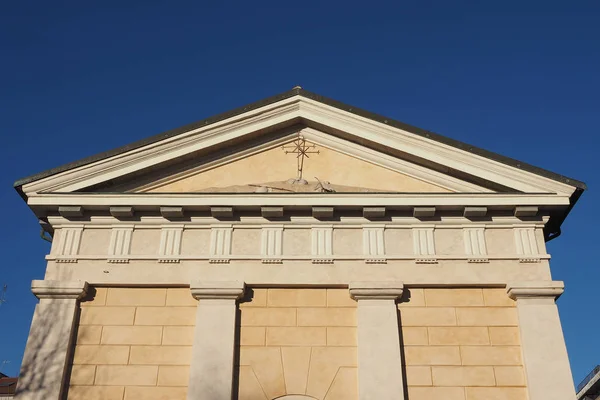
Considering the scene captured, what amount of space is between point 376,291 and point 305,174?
129 inches

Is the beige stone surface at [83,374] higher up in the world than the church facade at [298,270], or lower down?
lower down

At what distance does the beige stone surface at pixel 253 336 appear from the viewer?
1296 cm

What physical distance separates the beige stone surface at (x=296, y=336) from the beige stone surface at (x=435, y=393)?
6.33 feet

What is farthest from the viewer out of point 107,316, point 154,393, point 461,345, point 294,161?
point 294,161

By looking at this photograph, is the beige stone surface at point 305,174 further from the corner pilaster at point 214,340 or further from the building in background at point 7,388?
the building in background at point 7,388

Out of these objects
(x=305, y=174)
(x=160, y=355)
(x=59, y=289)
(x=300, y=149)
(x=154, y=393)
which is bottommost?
(x=154, y=393)

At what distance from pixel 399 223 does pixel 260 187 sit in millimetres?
3166

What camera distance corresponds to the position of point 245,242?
1385 centimetres

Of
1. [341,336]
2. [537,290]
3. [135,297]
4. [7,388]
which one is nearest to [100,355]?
[135,297]

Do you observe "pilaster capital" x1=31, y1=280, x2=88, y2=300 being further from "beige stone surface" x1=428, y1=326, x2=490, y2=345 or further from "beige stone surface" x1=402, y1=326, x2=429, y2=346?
"beige stone surface" x1=428, y1=326, x2=490, y2=345

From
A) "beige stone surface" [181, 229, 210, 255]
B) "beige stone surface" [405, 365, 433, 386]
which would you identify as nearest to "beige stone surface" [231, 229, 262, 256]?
"beige stone surface" [181, 229, 210, 255]

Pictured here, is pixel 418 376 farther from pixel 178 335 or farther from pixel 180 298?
pixel 180 298

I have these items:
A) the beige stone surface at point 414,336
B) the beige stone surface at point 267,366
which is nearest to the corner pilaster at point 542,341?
the beige stone surface at point 414,336

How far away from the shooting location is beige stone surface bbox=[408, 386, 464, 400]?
12359mm
